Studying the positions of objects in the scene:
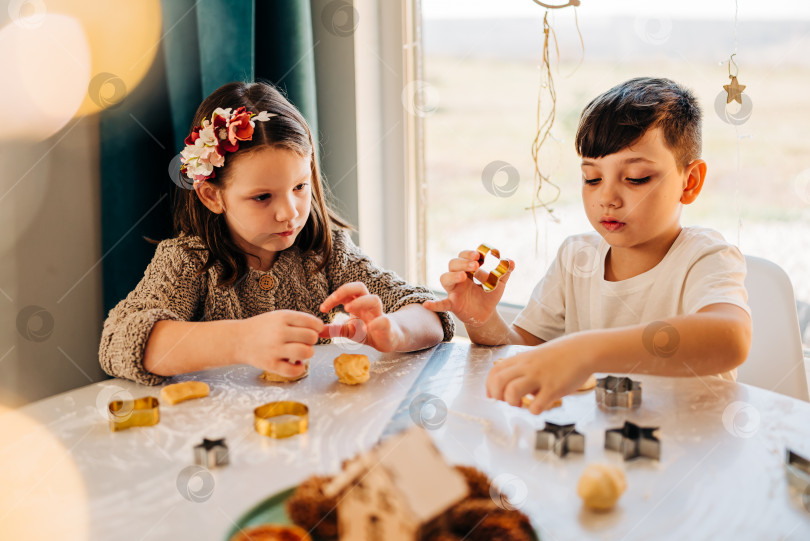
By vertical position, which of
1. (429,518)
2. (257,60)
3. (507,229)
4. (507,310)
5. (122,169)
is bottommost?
(507,310)

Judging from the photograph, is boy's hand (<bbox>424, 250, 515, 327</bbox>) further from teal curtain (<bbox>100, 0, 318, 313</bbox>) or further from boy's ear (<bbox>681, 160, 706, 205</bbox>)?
teal curtain (<bbox>100, 0, 318, 313</bbox>)

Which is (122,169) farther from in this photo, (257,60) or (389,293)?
(389,293)

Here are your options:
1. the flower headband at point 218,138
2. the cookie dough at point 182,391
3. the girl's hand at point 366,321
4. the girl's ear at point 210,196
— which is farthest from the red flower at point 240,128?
the cookie dough at point 182,391

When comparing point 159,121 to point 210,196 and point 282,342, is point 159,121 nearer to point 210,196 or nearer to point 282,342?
point 210,196

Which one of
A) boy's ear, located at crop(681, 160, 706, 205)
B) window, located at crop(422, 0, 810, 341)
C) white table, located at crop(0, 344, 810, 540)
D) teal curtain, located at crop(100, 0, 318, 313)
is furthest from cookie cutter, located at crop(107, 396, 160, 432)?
window, located at crop(422, 0, 810, 341)

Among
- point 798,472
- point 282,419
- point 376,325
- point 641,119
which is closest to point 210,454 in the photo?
point 282,419


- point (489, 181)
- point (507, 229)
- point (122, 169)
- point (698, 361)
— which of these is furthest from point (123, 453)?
point (507, 229)

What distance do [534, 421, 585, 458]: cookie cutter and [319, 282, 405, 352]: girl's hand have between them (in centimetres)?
37

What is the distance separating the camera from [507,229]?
183cm

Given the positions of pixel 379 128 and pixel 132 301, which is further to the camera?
pixel 379 128

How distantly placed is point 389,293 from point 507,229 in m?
0.68

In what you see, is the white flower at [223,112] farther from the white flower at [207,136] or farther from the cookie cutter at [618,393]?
the cookie cutter at [618,393]

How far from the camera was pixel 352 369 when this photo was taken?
0.94 meters

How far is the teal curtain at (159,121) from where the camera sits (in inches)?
57.1
